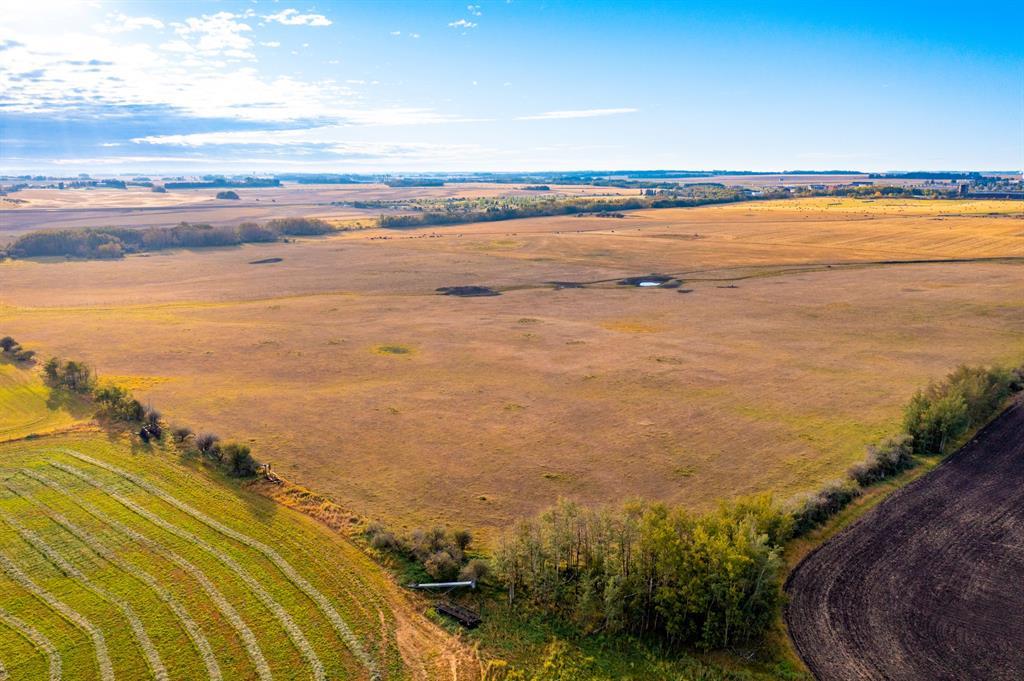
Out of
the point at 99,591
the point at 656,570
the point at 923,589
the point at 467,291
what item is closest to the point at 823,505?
the point at 923,589

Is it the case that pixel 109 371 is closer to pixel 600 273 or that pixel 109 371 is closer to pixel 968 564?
pixel 968 564

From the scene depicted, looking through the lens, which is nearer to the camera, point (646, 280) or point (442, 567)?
point (442, 567)

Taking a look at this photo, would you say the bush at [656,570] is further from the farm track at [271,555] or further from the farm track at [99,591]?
the farm track at [99,591]

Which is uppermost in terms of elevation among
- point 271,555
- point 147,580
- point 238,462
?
point 238,462

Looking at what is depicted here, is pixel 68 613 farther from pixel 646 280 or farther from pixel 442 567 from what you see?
pixel 646 280

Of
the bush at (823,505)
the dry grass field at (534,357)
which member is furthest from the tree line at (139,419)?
the bush at (823,505)

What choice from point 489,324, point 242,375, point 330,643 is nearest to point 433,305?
point 489,324
